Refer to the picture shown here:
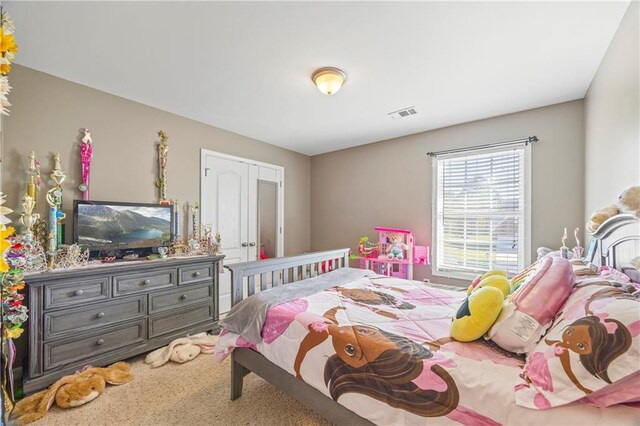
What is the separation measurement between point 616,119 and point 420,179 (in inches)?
81.7

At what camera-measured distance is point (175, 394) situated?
194 centimetres

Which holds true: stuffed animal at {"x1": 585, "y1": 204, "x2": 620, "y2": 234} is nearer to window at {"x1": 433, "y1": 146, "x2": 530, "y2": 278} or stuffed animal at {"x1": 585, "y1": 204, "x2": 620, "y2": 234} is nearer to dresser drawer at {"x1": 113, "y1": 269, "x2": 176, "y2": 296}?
window at {"x1": 433, "y1": 146, "x2": 530, "y2": 278}

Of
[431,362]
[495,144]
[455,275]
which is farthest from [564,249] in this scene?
[431,362]

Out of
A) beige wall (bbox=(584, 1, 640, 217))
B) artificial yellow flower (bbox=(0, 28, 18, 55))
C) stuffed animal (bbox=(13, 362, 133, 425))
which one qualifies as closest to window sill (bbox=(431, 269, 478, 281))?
beige wall (bbox=(584, 1, 640, 217))

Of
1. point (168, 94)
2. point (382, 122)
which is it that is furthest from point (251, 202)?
point (382, 122)

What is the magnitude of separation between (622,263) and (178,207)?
12.5ft

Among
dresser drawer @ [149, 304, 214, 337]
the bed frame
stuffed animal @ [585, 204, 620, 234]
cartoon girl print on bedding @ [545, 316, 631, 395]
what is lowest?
dresser drawer @ [149, 304, 214, 337]

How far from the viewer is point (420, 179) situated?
150 inches

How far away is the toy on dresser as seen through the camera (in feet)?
11.7

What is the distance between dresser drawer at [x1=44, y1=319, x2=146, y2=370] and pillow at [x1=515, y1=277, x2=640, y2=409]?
2.77m

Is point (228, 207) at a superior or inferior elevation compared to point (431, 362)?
superior

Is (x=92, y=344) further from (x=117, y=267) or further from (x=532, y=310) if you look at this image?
(x=532, y=310)

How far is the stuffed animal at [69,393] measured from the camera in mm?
1729

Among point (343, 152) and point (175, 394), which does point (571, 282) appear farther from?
point (343, 152)
